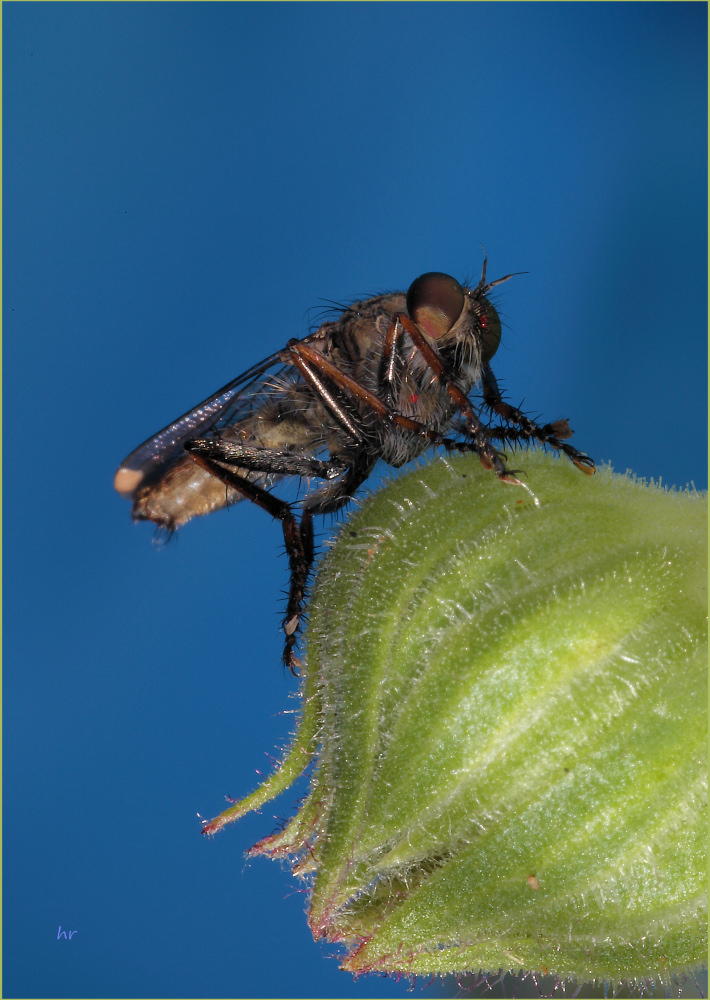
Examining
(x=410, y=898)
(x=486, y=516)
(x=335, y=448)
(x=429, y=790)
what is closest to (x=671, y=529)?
(x=486, y=516)

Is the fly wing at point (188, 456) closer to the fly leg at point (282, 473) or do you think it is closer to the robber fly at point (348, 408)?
the robber fly at point (348, 408)

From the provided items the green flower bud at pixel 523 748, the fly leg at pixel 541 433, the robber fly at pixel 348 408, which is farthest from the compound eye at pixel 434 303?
the green flower bud at pixel 523 748

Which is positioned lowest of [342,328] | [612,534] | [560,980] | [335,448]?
[560,980]

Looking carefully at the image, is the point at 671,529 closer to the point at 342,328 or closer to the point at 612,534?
the point at 612,534

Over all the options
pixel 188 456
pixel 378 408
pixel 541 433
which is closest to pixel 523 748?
pixel 541 433

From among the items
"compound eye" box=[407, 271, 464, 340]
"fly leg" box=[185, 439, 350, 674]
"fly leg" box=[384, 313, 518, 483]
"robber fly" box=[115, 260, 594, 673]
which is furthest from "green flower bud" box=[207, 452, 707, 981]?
"compound eye" box=[407, 271, 464, 340]
